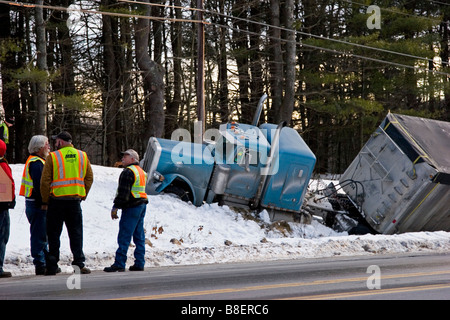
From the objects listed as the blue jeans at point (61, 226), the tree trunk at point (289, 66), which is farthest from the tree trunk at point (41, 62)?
the blue jeans at point (61, 226)

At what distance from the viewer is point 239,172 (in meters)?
14.7

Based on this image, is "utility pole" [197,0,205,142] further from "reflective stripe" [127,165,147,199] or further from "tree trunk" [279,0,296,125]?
"reflective stripe" [127,165,147,199]

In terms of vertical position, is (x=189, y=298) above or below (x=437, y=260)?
above

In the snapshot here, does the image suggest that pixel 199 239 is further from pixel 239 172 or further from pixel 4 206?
pixel 4 206

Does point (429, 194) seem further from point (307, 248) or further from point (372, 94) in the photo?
point (372, 94)

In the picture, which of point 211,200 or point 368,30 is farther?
point 368,30

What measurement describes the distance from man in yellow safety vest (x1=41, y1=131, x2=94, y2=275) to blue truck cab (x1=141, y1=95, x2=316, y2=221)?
5551mm

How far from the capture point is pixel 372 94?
37.9 meters

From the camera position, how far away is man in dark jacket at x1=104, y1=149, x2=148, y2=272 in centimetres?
905

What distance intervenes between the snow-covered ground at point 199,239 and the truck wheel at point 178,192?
10.2 inches

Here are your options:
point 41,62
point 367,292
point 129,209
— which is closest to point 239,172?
point 129,209

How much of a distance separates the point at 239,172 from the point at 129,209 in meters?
5.90

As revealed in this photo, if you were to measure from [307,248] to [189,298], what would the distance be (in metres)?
6.02

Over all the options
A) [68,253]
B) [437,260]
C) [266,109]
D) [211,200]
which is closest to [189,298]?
[68,253]
